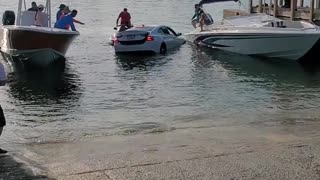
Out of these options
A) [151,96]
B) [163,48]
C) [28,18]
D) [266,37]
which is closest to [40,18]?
[28,18]

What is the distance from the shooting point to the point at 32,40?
19141 millimetres

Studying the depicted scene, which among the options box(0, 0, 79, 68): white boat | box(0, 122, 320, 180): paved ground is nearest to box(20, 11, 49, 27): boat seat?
box(0, 0, 79, 68): white boat

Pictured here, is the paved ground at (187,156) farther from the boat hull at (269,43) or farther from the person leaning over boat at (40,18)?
the boat hull at (269,43)

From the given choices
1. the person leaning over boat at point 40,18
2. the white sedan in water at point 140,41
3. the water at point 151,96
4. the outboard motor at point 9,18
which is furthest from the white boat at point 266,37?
the outboard motor at point 9,18

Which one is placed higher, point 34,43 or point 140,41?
point 34,43

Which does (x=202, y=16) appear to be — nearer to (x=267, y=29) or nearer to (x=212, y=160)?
(x=267, y=29)

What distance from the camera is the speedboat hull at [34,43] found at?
62.2ft

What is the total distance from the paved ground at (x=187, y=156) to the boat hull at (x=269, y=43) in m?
13.2

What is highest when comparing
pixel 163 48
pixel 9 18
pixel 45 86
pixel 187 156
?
pixel 9 18

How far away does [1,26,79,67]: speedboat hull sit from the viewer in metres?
19.0

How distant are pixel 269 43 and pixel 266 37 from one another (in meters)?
0.35

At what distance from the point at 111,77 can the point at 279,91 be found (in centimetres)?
529

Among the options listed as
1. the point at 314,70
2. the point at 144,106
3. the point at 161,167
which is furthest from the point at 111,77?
the point at 161,167

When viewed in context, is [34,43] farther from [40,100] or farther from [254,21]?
[254,21]
